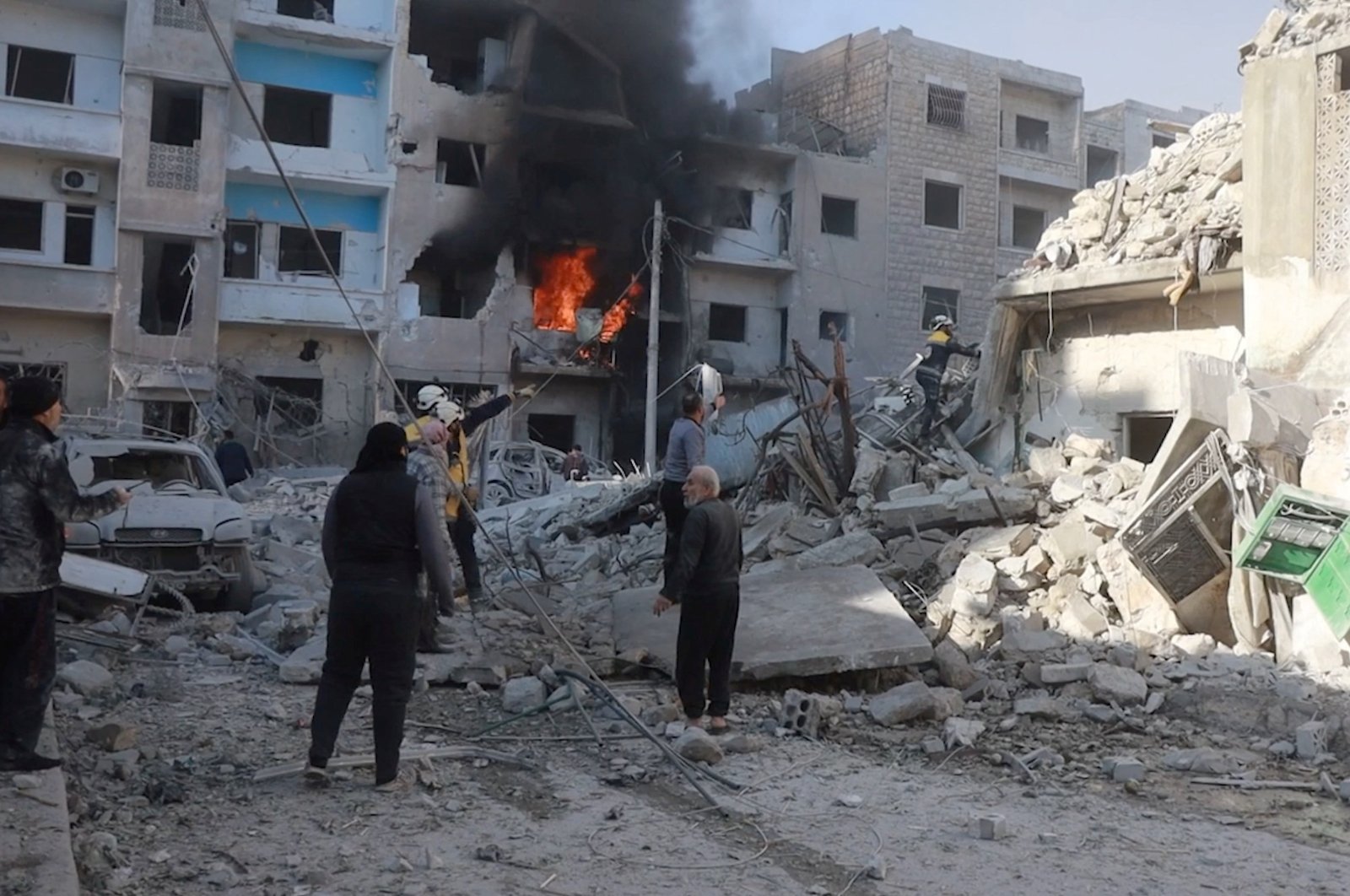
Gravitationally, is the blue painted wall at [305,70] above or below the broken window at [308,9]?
below

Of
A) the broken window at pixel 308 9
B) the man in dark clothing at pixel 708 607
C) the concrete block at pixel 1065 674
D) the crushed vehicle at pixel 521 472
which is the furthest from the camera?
the broken window at pixel 308 9

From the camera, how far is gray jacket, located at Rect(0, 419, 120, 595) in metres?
4.87

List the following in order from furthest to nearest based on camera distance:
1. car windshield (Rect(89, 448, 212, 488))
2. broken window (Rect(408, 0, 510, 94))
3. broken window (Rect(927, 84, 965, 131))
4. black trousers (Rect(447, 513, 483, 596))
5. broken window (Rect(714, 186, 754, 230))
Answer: broken window (Rect(927, 84, 965, 131)) → broken window (Rect(714, 186, 754, 230)) → broken window (Rect(408, 0, 510, 94)) → car windshield (Rect(89, 448, 212, 488)) → black trousers (Rect(447, 513, 483, 596))

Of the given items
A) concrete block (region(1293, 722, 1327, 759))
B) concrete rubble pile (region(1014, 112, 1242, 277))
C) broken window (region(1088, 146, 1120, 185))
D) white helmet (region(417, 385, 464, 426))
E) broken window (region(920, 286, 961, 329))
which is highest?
broken window (region(1088, 146, 1120, 185))

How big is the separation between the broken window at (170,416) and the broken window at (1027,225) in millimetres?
23371

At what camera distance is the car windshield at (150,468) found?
10.4 meters

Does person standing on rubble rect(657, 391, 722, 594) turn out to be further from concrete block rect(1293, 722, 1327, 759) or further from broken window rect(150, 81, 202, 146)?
broken window rect(150, 81, 202, 146)

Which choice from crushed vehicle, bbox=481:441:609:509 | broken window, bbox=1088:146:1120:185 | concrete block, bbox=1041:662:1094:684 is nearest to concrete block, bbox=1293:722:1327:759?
concrete block, bbox=1041:662:1094:684

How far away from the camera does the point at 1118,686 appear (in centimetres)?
774

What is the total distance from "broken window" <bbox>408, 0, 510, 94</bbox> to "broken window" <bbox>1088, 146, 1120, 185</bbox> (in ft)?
60.0

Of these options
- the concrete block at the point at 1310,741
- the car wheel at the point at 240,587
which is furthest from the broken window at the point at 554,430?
the concrete block at the point at 1310,741

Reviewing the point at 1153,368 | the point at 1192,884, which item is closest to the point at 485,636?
the point at 1192,884

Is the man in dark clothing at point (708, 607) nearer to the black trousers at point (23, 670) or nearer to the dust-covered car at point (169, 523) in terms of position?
the black trousers at point (23, 670)

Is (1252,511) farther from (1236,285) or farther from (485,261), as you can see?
(485,261)
